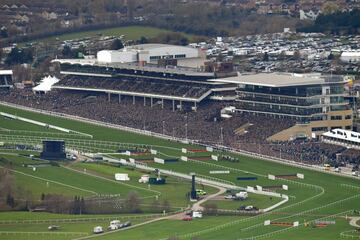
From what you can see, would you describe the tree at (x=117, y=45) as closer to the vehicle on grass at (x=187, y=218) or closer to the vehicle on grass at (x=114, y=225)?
the vehicle on grass at (x=187, y=218)

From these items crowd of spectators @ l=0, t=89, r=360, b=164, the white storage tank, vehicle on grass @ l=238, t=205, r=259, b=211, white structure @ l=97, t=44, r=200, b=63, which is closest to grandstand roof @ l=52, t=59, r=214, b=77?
the white storage tank

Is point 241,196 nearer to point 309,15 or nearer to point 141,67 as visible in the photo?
point 141,67

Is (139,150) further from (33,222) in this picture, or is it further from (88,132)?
(33,222)

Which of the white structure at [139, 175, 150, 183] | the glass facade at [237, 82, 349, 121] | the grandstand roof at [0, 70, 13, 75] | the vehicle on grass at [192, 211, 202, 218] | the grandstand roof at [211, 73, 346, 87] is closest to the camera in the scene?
the vehicle on grass at [192, 211, 202, 218]

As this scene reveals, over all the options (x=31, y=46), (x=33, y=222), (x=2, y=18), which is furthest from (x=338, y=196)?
(x=2, y=18)

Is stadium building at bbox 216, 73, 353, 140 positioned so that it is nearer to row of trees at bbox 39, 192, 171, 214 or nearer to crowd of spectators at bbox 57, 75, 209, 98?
crowd of spectators at bbox 57, 75, 209, 98

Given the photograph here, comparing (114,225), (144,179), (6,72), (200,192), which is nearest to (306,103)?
(144,179)

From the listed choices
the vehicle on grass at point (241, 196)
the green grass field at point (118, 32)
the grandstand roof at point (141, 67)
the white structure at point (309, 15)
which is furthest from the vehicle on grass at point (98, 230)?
the white structure at point (309, 15)
